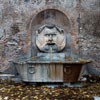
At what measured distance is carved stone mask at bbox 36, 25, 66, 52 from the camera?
795cm

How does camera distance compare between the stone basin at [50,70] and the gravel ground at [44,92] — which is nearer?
the gravel ground at [44,92]

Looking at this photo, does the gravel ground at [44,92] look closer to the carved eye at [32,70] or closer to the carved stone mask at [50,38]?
the carved eye at [32,70]

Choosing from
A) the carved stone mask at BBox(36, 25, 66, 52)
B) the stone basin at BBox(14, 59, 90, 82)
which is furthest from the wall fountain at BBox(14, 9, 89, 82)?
the stone basin at BBox(14, 59, 90, 82)

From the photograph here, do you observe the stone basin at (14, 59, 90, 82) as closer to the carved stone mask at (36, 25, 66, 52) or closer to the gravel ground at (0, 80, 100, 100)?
the gravel ground at (0, 80, 100, 100)

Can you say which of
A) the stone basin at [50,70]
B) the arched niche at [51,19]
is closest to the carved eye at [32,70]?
the stone basin at [50,70]

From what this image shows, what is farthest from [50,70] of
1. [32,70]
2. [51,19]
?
[51,19]

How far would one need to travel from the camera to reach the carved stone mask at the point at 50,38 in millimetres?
7953

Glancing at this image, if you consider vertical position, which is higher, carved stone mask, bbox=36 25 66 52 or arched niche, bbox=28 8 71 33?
arched niche, bbox=28 8 71 33

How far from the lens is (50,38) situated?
315 inches

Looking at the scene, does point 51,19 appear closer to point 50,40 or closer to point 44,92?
point 50,40

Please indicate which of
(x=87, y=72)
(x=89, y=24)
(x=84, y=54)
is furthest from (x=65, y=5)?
(x=87, y=72)

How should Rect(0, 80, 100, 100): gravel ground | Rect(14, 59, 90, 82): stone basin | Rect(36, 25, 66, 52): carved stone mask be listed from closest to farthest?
Rect(0, 80, 100, 100): gravel ground < Rect(14, 59, 90, 82): stone basin < Rect(36, 25, 66, 52): carved stone mask

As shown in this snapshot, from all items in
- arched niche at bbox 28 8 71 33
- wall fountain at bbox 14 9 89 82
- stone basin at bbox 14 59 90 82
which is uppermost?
arched niche at bbox 28 8 71 33

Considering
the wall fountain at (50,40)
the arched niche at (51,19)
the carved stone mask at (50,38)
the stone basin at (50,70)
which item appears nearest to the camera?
the stone basin at (50,70)
